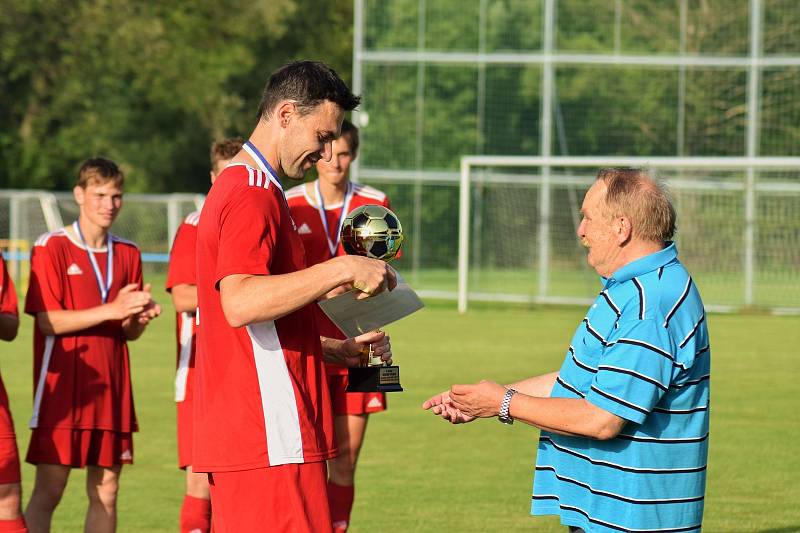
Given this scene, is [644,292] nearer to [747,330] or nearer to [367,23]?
[747,330]

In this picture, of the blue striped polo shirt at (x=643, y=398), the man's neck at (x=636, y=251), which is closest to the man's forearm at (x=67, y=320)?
the blue striped polo shirt at (x=643, y=398)

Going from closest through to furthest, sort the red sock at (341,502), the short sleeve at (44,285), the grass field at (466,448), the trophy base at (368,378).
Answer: the trophy base at (368,378), the short sleeve at (44,285), the red sock at (341,502), the grass field at (466,448)

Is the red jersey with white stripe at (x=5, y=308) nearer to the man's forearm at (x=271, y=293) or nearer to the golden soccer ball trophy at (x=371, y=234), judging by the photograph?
the golden soccer ball trophy at (x=371, y=234)

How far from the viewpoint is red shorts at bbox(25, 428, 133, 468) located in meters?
6.68

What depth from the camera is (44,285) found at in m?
6.70

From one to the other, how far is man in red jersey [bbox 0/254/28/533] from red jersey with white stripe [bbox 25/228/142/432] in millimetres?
724

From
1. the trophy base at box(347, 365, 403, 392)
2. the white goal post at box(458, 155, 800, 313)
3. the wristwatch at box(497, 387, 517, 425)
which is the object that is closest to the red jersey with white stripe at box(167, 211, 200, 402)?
the trophy base at box(347, 365, 403, 392)

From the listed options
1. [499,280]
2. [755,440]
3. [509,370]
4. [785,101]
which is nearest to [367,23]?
[499,280]

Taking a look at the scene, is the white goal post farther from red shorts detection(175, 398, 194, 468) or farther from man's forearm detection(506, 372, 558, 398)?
man's forearm detection(506, 372, 558, 398)

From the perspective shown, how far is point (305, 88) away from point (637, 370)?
1405mm

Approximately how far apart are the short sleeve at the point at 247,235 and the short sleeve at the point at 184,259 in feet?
9.48

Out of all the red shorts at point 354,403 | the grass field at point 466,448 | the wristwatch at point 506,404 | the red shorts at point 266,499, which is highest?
the wristwatch at point 506,404

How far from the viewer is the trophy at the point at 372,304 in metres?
4.39

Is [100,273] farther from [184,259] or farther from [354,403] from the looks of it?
[354,403]
